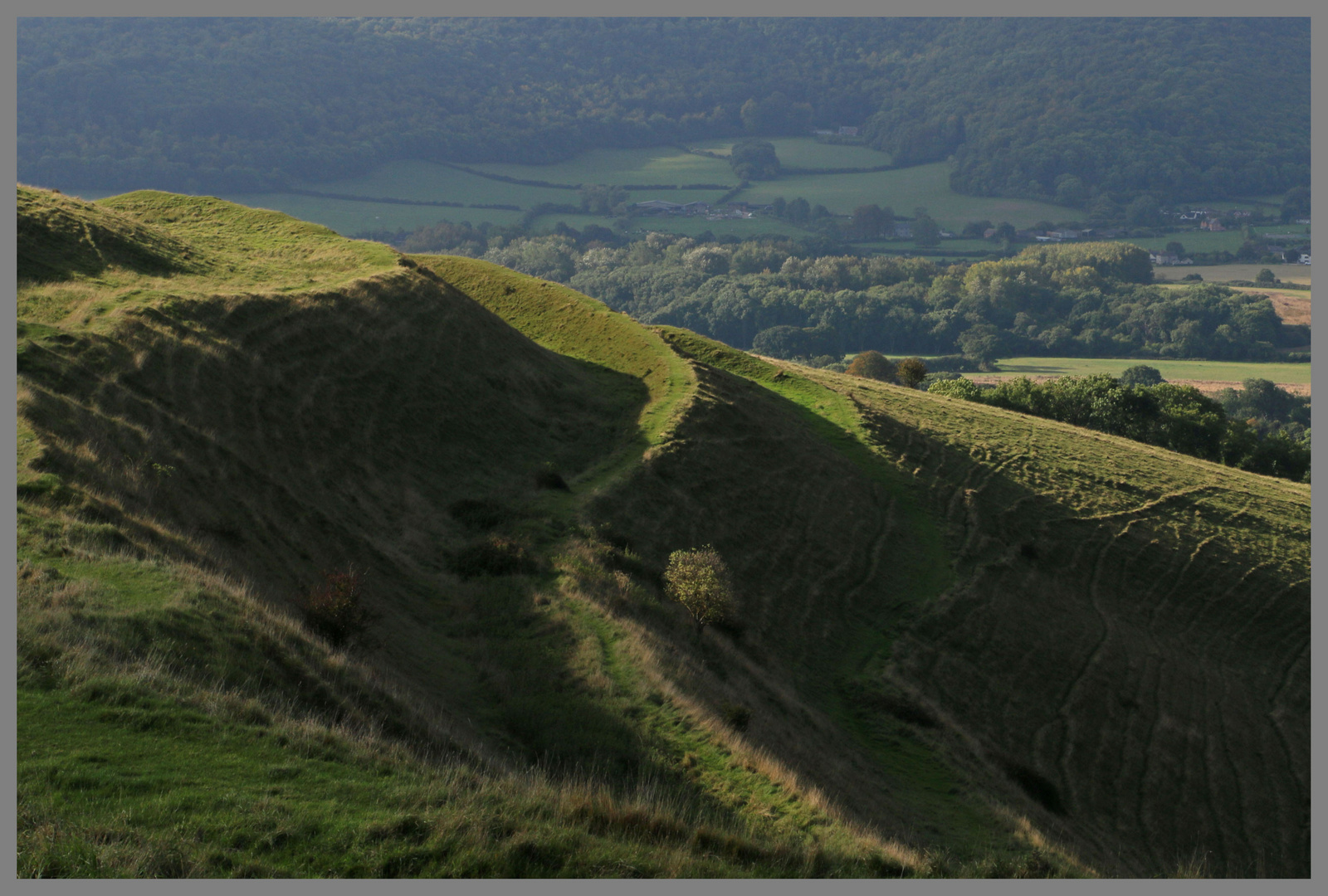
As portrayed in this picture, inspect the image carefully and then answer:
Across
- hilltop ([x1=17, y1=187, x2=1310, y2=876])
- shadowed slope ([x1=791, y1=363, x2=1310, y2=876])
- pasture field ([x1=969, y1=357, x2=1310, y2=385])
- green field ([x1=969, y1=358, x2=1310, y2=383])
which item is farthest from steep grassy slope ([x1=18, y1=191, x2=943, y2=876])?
green field ([x1=969, y1=358, x2=1310, y2=383])

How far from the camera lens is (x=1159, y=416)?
85312mm

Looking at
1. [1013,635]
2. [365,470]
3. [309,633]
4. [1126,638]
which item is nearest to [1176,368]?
[1126,638]

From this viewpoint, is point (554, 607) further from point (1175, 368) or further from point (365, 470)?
point (1175, 368)

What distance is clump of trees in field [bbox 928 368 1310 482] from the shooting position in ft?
272

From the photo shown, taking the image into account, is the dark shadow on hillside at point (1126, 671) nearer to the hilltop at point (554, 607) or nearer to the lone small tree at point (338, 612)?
the hilltop at point (554, 607)

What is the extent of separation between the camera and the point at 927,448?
197ft

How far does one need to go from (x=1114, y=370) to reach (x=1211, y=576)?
450ft

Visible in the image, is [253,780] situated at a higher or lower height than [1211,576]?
higher

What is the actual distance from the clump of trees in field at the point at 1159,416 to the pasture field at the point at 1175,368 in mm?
81936

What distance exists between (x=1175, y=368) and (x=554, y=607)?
184 metres

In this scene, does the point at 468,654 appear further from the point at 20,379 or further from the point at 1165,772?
the point at 1165,772

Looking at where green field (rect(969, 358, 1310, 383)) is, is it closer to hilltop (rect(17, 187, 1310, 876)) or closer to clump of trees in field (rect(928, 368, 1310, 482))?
clump of trees in field (rect(928, 368, 1310, 482))

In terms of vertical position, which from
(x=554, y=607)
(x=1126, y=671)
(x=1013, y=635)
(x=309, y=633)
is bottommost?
(x=1126, y=671)

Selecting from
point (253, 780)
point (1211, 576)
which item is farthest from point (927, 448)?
point (253, 780)
